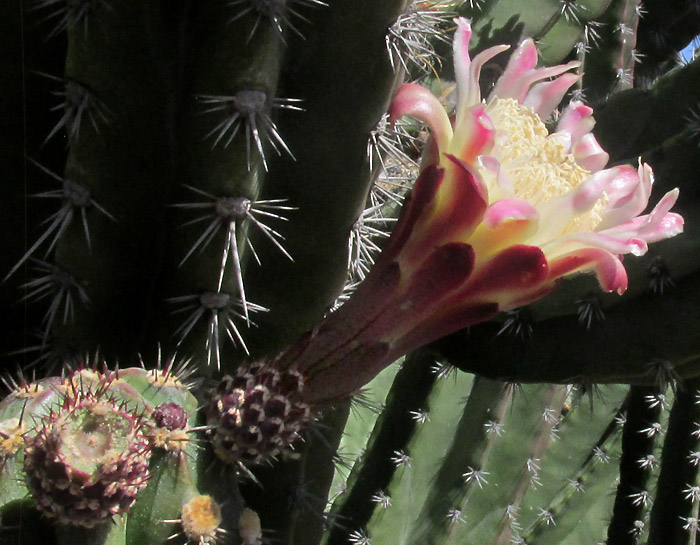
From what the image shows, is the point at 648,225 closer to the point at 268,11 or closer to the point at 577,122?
the point at 577,122

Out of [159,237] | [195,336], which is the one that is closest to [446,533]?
[195,336]

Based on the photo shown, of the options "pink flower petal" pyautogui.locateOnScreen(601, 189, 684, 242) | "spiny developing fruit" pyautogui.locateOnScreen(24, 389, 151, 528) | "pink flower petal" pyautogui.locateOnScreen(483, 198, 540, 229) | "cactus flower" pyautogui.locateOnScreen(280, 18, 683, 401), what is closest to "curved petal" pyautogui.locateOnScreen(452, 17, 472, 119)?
"cactus flower" pyautogui.locateOnScreen(280, 18, 683, 401)

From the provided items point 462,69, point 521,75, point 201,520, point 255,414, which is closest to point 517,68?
point 521,75

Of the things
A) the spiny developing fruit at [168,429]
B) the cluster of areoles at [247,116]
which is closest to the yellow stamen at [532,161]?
the cluster of areoles at [247,116]

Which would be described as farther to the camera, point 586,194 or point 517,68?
point 517,68

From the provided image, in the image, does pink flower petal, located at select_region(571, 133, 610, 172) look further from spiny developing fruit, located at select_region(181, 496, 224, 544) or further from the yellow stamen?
spiny developing fruit, located at select_region(181, 496, 224, 544)

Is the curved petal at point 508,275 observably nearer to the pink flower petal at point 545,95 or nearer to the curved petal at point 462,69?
the curved petal at point 462,69

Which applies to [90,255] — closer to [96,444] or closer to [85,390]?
[85,390]

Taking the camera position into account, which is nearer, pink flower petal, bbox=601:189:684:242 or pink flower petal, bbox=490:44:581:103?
pink flower petal, bbox=601:189:684:242
